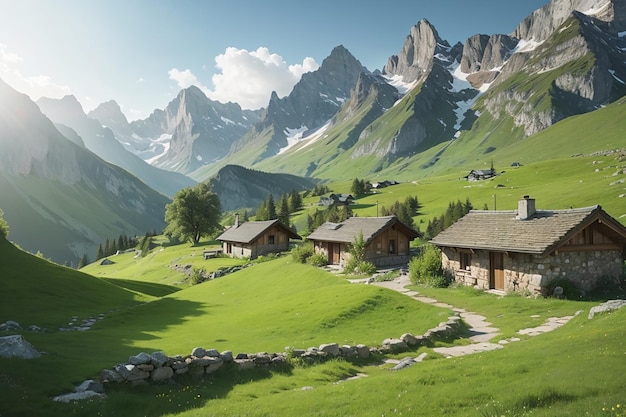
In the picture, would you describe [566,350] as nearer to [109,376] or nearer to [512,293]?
[109,376]

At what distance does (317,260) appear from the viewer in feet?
192

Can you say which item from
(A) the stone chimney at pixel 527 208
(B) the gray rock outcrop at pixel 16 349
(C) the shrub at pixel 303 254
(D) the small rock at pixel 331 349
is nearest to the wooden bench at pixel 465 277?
(A) the stone chimney at pixel 527 208

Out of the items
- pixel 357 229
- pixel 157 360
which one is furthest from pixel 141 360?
pixel 357 229

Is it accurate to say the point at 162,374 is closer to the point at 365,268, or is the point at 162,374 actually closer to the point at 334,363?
the point at 334,363

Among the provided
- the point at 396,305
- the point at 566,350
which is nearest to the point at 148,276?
the point at 396,305

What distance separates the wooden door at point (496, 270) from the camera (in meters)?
35.3

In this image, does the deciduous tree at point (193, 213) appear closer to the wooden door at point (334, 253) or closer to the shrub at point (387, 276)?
the wooden door at point (334, 253)

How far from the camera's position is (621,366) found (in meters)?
12.3

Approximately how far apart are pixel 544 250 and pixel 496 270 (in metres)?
5.80

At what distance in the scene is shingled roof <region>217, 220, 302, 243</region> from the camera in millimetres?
80625

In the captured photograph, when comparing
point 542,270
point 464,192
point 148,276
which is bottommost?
point 148,276

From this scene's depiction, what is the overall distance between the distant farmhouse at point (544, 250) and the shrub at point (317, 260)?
23766mm

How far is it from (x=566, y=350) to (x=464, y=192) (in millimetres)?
116187

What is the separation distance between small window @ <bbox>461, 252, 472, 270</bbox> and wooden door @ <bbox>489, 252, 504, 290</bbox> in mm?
2814
